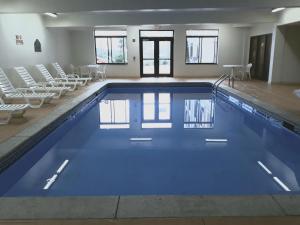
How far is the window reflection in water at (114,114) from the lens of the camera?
18.9 feet

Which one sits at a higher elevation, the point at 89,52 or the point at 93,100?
the point at 89,52

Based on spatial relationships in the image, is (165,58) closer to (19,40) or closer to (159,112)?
(159,112)

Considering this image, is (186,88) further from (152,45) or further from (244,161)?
(244,161)

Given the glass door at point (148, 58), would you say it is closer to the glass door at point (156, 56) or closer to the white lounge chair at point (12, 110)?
the glass door at point (156, 56)

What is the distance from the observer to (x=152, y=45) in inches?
510

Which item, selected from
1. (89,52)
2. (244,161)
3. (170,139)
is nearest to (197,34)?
(89,52)

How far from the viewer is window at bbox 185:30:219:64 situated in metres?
12.9

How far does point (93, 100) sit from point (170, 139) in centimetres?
404

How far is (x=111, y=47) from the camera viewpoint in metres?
13.1

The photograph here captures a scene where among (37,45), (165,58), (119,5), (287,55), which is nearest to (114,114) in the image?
(119,5)

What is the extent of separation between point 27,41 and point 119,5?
3.60 m

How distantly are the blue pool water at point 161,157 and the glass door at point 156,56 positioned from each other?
655cm

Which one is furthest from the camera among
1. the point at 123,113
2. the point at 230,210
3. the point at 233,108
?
the point at 233,108

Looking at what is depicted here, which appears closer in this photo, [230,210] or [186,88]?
[230,210]
